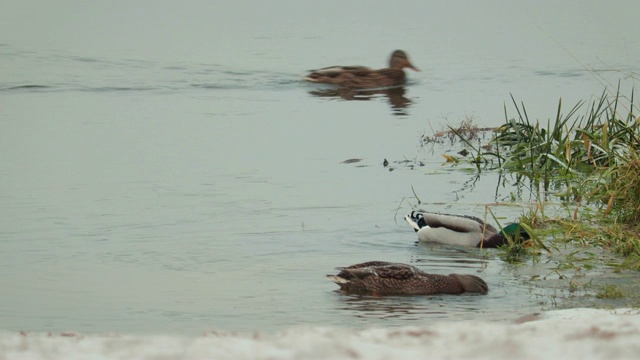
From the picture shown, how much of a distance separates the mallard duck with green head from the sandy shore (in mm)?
6691

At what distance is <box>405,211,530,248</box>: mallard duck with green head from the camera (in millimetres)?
10586

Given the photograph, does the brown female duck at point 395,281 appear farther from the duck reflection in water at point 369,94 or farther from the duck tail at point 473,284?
the duck reflection in water at point 369,94

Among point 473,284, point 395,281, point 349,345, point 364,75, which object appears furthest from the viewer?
point 364,75

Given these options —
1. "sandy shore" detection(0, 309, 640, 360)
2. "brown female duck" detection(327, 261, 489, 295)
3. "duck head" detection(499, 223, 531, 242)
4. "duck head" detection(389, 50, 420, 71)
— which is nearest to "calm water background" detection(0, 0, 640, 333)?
"brown female duck" detection(327, 261, 489, 295)

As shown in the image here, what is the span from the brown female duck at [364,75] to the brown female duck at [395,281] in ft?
43.3

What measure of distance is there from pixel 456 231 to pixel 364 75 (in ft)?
39.9

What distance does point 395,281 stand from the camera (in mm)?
9188

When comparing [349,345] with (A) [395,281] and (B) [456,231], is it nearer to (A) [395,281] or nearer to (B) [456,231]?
(A) [395,281]

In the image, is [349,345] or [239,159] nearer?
[349,345]

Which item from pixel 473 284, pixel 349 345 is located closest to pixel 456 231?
pixel 473 284

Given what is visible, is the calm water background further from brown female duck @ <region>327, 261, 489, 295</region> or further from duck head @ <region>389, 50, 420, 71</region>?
duck head @ <region>389, 50, 420, 71</region>

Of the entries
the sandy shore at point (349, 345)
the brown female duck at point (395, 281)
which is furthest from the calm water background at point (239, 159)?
the sandy shore at point (349, 345)

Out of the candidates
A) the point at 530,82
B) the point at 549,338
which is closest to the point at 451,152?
the point at 530,82

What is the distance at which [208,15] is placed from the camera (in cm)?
3444
